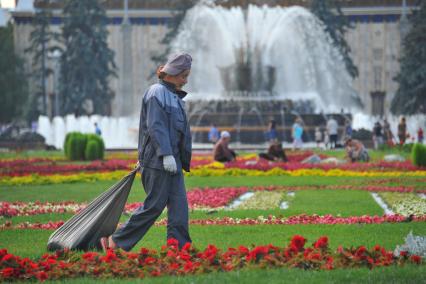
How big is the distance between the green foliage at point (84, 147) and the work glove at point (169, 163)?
61.7ft

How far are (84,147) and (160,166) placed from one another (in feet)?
63.4

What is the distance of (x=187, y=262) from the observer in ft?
23.8

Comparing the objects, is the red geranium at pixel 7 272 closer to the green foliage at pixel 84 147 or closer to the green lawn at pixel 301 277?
the green lawn at pixel 301 277

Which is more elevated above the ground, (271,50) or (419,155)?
(271,50)

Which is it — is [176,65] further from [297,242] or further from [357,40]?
[357,40]

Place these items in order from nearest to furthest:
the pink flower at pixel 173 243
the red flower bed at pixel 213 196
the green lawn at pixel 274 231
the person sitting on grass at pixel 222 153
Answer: the green lawn at pixel 274 231 → the pink flower at pixel 173 243 → the red flower bed at pixel 213 196 → the person sitting on grass at pixel 222 153

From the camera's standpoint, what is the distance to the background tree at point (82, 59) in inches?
2469

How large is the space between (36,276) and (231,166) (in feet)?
48.2

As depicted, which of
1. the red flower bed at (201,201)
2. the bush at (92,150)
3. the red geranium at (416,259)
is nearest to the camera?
the red geranium at (416,259)

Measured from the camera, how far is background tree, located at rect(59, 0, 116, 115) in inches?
2469

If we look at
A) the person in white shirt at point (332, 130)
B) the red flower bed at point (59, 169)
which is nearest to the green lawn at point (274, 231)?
the red flower bed at point (59, 169)

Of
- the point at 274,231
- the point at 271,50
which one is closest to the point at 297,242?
the point at 274,231

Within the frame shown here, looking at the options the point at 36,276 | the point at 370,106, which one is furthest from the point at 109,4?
the point at 36,276

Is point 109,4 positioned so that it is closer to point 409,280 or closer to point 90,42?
point 90,42
